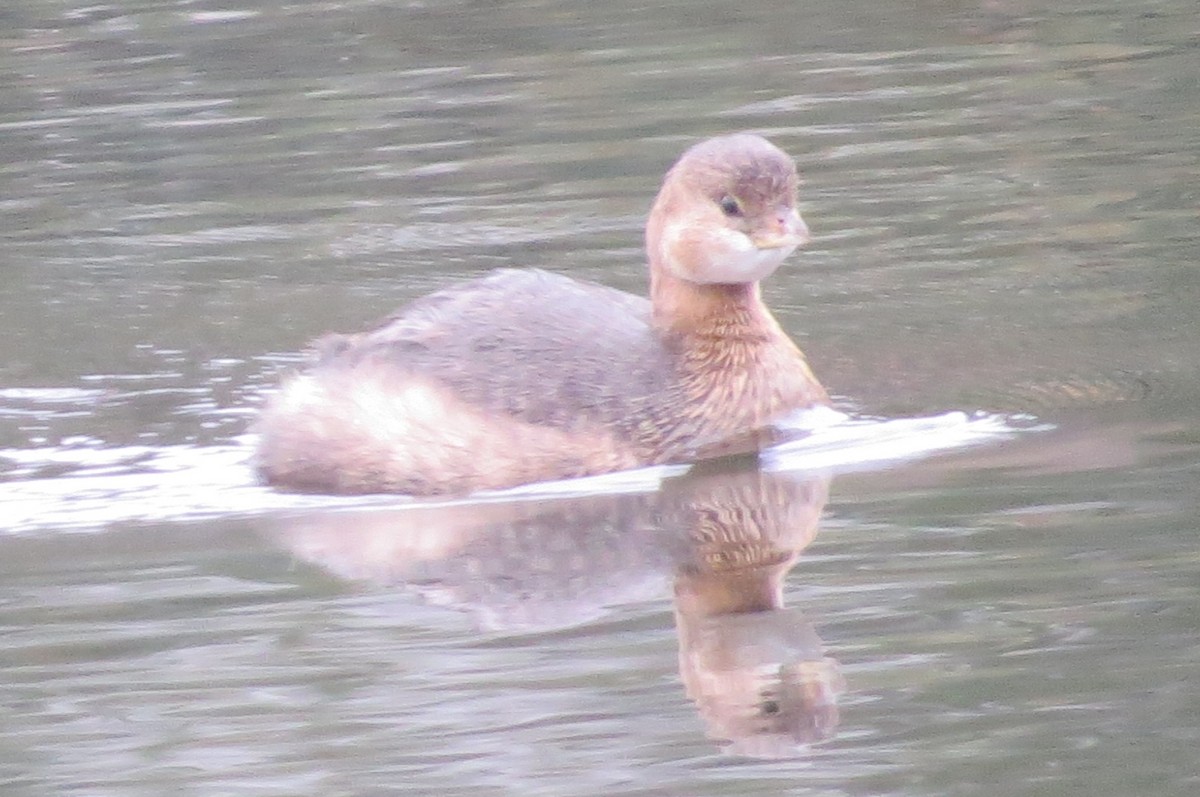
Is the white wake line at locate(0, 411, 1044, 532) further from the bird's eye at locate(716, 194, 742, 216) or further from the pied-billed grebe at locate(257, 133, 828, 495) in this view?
the bird's eye at locate(716, 194, 742, 216)

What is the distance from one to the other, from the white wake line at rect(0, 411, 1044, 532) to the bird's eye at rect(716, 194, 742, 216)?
730 mm

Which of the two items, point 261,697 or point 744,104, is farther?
point 744,104

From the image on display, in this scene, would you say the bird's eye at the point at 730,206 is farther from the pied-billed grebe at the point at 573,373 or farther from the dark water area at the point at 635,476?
the dark water area at the point at 635,476

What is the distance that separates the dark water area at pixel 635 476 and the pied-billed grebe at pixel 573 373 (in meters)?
0.18

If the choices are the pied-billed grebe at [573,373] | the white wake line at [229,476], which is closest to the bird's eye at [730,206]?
the pied-billed grebe at [573,373]

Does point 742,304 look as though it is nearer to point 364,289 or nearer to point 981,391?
point 981,391

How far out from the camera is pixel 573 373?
779 centimetres

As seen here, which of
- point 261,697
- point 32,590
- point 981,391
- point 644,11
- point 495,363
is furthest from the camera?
point 644,11

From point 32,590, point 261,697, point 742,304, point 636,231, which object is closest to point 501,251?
point 636,231

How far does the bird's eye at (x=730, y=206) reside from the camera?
7910 mm

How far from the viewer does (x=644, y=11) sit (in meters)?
15.9

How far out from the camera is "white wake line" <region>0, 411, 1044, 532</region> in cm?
764

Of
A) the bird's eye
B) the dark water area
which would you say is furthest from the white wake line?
the bird's eye

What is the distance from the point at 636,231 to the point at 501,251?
0.62 m
